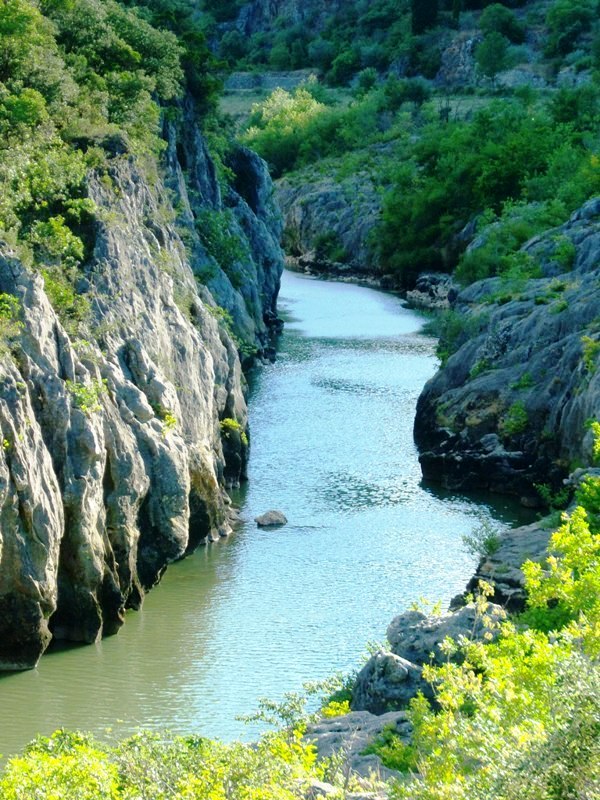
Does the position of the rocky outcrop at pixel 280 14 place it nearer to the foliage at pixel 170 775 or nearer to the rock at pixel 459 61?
the rock at pixel 459 61

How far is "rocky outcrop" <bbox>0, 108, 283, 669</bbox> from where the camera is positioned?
31.5 m

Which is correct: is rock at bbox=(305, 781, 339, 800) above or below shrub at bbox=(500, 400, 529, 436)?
above

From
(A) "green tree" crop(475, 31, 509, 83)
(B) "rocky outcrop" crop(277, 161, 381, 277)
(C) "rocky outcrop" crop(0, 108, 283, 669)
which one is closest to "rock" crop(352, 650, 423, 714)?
(C) "rocky outcrop" crop(0, 108, 283, 669)

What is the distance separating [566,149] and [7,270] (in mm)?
71024

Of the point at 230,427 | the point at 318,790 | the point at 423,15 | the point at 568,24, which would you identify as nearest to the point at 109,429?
the point at 230,427

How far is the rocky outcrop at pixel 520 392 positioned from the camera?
47.1 meters

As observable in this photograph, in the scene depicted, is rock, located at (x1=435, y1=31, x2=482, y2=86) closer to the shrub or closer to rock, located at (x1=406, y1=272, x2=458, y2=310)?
rock, located at (x1=406, y1=272, x2=458, y2=310)

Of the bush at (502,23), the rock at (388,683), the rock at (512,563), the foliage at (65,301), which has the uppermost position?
the bush at (502,23)

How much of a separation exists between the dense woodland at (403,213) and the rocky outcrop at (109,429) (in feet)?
3.09

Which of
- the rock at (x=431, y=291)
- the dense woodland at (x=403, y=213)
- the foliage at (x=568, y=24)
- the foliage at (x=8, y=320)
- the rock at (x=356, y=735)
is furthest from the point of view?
the foliage at (x=568, y=24)

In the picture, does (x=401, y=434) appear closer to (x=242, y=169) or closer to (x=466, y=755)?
(x=242, y=169)

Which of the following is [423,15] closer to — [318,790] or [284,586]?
[284,586]

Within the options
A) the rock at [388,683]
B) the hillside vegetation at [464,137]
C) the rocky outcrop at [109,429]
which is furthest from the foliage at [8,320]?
the hillside vegetation at [464,137]

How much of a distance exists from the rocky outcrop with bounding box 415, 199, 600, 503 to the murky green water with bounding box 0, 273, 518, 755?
156 centimetres
